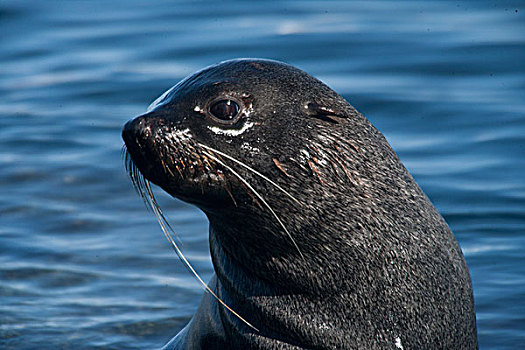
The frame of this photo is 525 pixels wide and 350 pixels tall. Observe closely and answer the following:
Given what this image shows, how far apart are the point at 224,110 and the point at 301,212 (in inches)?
26.7

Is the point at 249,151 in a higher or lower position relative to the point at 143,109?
lower

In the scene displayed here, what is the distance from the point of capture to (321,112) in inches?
217

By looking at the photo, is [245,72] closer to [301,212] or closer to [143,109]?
[301,212]

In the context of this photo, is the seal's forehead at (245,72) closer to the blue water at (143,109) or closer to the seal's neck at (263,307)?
the seal's neck at (263,307)

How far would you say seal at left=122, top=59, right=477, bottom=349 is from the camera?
529cm

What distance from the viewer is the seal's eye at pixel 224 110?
209 inches

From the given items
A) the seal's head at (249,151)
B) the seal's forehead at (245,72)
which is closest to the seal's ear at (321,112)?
the seal's head at (249,151)

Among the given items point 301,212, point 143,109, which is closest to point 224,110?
point 301,212

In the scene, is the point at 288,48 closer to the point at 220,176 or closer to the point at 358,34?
the point at 358,34

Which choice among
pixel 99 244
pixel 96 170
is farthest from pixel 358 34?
pixel 99 244

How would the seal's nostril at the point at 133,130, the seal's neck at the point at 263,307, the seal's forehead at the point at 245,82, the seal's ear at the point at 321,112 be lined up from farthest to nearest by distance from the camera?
1. the seal's neck at the point at 263,307
2. the seal's ear at the point at 321,112
3. the seal's forehead at the point at 245,82
4. the seal's nostril at the point at 133,130

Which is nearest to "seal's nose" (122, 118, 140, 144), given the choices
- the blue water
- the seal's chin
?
the seal's chin

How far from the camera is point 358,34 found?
14.9 meters

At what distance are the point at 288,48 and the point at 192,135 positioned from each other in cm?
948
